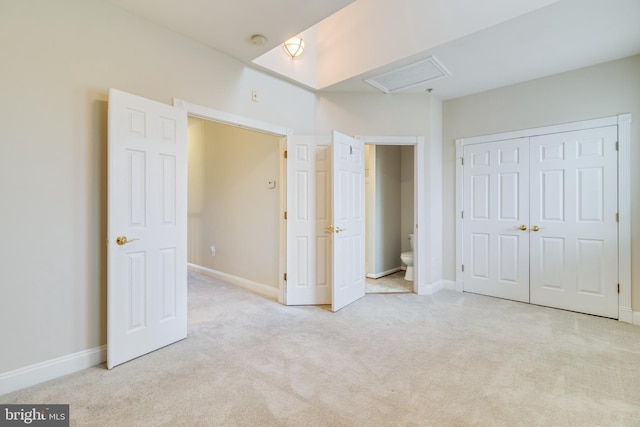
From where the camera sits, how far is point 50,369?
202 centimetres

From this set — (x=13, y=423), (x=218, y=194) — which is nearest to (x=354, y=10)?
(x=218, y=194)

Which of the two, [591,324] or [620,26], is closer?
[620,26]

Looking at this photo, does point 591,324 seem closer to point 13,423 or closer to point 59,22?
point 13,423

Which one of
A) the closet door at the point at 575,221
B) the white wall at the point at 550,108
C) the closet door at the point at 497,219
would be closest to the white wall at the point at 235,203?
the white wall at the point at 550,108

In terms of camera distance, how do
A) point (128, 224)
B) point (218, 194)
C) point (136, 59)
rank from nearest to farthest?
1. point (128, 224)
2. point (136, 59)
3. point (218, 194)

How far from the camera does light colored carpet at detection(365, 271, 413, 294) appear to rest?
4.22 metres

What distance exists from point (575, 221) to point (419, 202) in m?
1.69

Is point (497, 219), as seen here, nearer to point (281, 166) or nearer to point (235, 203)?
point (281, 166)

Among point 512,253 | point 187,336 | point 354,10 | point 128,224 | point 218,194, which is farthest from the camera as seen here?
point 218,194

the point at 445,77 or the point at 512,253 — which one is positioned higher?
the point at 445,77

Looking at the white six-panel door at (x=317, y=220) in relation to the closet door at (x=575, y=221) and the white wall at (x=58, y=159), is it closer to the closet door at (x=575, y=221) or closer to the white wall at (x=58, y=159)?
the white wall at (x=58, y=159)

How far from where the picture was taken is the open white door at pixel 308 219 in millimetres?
3531

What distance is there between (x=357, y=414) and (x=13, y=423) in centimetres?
190

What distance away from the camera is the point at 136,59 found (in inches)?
95.1
